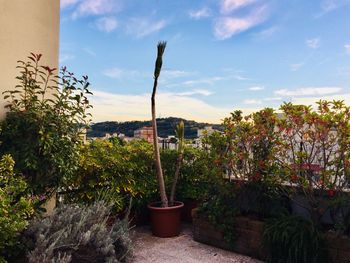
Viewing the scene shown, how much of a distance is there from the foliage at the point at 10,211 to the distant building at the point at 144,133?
317cm

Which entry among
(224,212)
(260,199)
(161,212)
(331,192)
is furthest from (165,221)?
(331,192)

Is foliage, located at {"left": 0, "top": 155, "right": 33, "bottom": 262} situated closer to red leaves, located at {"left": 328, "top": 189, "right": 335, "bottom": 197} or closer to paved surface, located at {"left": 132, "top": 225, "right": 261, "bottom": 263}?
paved surface, located at {"left": 132, "top": 225, "right": 261, "bottom": 263}

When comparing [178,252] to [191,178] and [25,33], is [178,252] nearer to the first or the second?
[191,178]

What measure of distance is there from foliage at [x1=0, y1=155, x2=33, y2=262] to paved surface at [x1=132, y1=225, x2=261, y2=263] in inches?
52.4

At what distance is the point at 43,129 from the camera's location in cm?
335

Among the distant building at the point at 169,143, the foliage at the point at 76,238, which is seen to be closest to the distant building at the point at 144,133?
the distant building at the point at 169,143

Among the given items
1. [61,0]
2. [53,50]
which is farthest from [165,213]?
[61,0]

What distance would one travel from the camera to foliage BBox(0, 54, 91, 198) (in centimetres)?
336

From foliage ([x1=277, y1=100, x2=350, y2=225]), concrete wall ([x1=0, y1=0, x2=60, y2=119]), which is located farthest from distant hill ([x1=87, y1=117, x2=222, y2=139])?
concrete wall ([x1=0, y1=0, x2=60, y2=119])

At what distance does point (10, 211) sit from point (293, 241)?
107 inches

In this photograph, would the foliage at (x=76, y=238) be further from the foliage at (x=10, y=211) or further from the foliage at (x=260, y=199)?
the foliage at (x=260, y=199)

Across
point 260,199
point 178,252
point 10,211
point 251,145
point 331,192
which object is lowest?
point 178,252

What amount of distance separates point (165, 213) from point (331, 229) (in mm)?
2088

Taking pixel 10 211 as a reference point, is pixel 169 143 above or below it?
above
